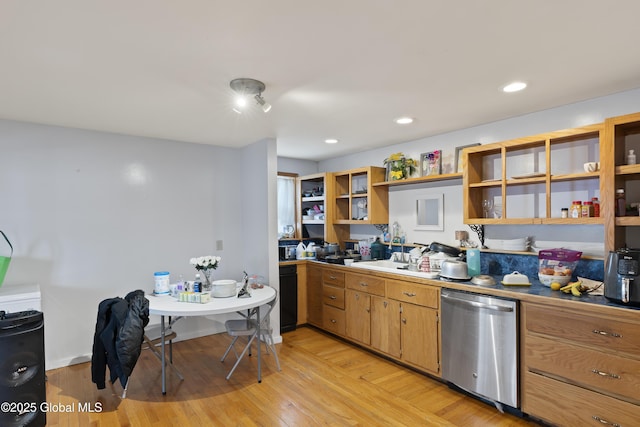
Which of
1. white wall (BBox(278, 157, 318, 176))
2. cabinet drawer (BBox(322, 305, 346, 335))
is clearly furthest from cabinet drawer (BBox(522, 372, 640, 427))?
white wall (BBox(278, 157, 318, 176))

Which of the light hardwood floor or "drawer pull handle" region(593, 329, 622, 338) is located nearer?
"drawer pull handle" region(593, 329, 622, 338)

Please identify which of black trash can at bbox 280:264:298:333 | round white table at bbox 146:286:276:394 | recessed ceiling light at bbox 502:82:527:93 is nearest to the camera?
recessed ceiling light at bbox 502:82:527:93

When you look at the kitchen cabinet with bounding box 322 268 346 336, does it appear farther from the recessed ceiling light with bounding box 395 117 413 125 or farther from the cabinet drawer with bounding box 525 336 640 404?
the cabinet drawer with bounding box 525 336 640 404

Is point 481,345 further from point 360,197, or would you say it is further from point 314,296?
point 360,197

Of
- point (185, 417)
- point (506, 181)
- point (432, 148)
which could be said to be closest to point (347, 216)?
point (432, 148)

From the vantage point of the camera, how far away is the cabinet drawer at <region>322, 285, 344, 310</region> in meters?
4.11

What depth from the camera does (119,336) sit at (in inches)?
102

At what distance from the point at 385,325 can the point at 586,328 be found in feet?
5.65

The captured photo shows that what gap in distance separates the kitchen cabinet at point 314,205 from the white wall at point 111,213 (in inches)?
39.5

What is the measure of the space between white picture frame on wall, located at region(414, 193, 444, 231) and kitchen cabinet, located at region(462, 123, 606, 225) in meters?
0.52

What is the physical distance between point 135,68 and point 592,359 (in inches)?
130

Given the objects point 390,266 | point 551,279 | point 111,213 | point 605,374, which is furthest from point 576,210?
point 111,213

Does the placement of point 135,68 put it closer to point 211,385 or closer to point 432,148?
point 211,385

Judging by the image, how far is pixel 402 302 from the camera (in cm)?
340
